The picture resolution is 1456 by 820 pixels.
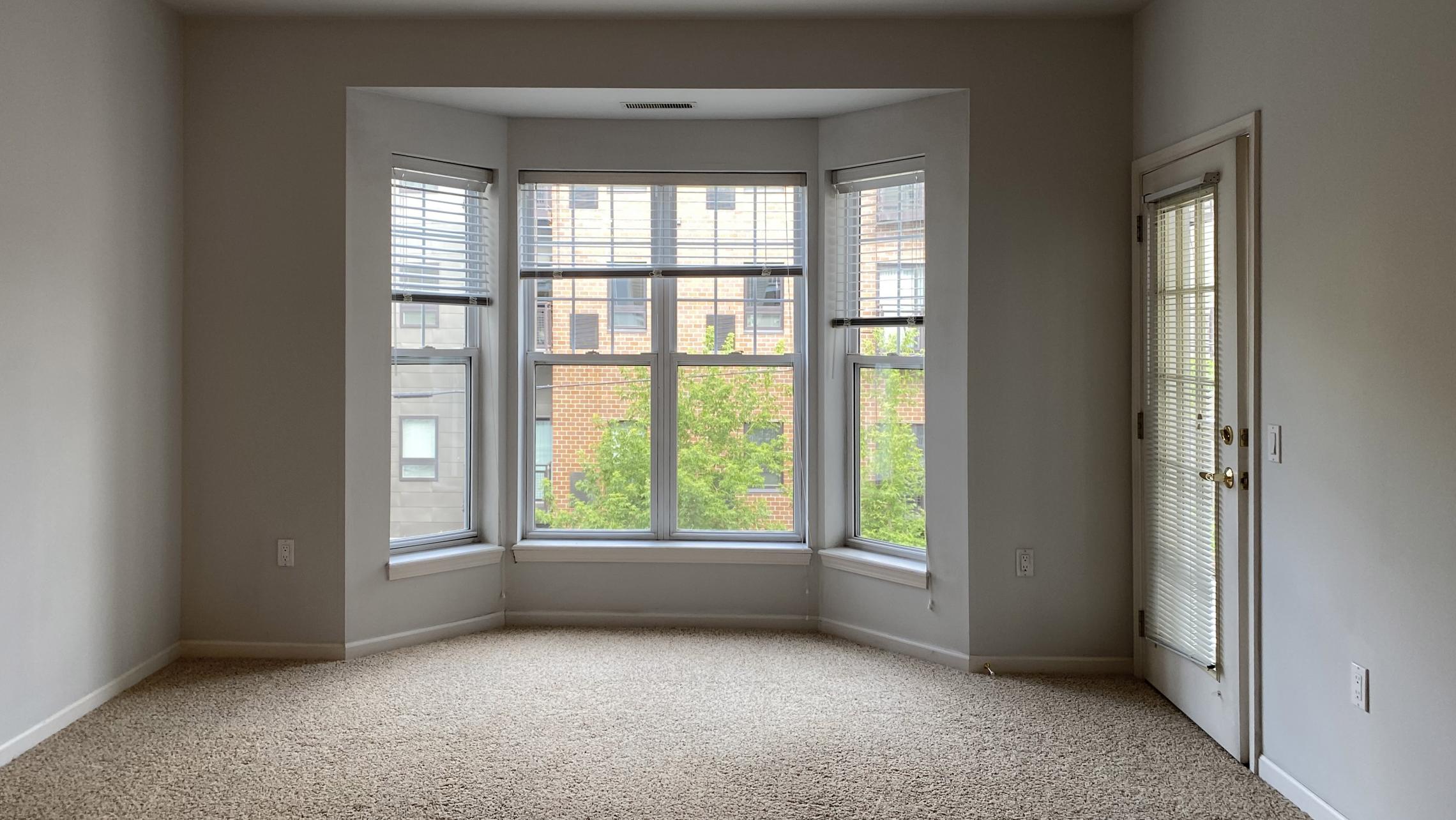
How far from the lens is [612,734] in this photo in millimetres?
3191

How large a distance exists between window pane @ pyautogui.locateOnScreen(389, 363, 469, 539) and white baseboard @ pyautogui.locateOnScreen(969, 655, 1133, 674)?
8.25 feet

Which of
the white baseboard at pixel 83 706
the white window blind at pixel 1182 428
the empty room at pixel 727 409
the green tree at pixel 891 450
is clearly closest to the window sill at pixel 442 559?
the empty room at pixel 727 409

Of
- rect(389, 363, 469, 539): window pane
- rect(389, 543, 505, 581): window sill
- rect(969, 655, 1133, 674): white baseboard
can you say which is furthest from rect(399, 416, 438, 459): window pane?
rect(969, 655, 1133, 674): white baseboard

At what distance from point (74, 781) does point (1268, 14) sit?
433cm

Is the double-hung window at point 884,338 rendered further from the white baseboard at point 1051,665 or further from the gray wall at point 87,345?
the gray wall at point 87,345

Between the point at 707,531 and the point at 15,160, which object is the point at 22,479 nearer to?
the point at 15,160

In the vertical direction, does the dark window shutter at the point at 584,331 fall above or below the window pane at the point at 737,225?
below

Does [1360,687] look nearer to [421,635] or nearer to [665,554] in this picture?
[665,554]

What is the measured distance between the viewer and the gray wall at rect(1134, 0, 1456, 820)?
2.25 meters

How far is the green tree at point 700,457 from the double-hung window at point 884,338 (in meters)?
0.40

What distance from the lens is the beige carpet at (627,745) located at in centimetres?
268

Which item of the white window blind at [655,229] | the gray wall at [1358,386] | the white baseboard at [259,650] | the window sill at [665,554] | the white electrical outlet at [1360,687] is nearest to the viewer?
the gray wall at [1358,386]

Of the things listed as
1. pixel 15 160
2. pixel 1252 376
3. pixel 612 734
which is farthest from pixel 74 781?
pixel 1252 376

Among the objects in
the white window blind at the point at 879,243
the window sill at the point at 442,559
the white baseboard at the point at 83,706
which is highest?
the white window blind at the point at 879,243
